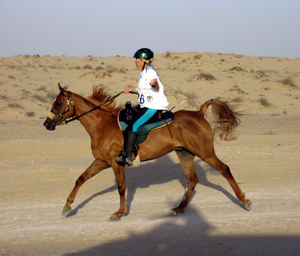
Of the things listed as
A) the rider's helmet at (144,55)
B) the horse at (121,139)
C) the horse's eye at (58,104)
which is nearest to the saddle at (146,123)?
the horse at (121,139)

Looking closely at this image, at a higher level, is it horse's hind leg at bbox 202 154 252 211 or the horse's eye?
the horse's eye

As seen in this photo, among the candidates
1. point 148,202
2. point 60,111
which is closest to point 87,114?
point 60,111

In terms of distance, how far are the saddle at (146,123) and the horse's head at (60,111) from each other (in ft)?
3.33

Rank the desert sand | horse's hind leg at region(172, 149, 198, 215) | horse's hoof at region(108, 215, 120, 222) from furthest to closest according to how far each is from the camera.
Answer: horse's hind leg at region(172, 149, 198, 215) < horse's hoof at region(108, 215, 120, 222) < the desert sand

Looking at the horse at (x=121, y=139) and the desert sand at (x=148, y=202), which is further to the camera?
the horse at (x=121, y=139)

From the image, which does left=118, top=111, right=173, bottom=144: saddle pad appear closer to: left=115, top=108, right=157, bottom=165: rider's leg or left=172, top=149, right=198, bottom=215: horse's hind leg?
left=115, top=108, right=157, bottom=165: rider's leg

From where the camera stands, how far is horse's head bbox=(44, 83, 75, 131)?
7.30 m

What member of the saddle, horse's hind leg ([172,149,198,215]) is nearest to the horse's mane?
the saddle

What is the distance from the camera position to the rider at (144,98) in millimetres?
6930

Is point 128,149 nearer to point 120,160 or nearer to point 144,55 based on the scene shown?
point 120,160

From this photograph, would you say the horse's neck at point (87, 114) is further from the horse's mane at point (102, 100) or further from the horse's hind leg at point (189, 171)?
the horse's hind leg at point (189, 171)

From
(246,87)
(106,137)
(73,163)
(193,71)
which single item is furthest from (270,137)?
(193,71)

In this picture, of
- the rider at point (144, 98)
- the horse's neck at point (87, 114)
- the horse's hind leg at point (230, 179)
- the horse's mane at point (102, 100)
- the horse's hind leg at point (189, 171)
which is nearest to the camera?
the rider at point (144, 98)

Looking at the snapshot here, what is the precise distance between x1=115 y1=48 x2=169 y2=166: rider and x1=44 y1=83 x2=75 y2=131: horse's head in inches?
48.4
